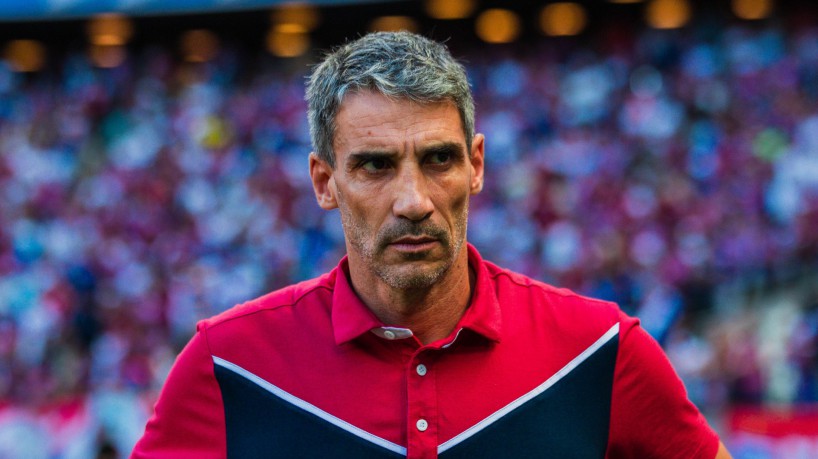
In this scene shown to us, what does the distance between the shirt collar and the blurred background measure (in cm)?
505

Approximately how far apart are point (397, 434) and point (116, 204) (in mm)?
10169

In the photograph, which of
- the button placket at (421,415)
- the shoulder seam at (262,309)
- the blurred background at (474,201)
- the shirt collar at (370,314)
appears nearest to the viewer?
the button placket at (421,415)

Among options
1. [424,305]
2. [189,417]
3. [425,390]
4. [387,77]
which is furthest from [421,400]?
[387,77]

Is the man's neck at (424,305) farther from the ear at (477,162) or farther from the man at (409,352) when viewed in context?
the ear at (477,162)

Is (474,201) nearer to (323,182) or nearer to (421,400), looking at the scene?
(323,182)

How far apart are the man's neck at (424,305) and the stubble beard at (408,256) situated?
4 centimetres

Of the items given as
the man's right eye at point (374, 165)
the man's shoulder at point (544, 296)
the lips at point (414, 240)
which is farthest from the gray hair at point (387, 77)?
the man's shoulder at point (544, 296)

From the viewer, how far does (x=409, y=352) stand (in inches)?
96.3

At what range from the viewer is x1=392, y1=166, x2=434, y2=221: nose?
2352mm

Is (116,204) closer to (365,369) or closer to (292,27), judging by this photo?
(292,27)

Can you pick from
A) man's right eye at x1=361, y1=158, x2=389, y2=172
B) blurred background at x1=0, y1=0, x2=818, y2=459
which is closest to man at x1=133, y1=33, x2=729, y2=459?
man's right eye at x1=361, y1=158, x2=389, y2=172

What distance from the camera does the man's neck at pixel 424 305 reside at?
2.50 metres

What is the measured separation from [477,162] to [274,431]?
0.83 metres

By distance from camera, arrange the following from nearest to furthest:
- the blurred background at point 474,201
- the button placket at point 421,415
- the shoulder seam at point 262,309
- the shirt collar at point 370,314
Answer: the button placket at point 421,415, the shirt collar at point 370,314, the shoulder seam at point 262,309, the blurred background at point 474,201
